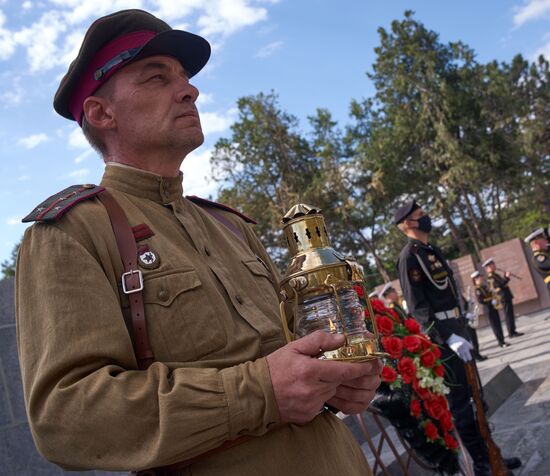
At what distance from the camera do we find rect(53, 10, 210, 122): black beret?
1.82 m

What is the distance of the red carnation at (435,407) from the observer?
4027mm

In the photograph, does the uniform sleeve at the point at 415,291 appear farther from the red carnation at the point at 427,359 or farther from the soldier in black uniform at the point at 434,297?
the red carnation at the point at 427,359

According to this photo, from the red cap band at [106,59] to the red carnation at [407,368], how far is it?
2.87 m

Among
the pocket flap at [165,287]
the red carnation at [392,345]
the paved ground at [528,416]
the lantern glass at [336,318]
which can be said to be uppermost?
the pocket flap at [165,287]

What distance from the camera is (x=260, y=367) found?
1343 millimetres

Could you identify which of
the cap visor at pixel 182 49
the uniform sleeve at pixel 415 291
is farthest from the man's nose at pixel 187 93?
the uniform sleeve at pixel 415 291

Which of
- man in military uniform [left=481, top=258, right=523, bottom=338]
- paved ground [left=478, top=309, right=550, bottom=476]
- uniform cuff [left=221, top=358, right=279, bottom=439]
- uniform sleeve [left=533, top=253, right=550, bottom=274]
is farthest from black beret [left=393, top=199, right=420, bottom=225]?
man in military uniform [left=481, top=258, right=523, bottom=338]

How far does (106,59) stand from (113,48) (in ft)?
0.13

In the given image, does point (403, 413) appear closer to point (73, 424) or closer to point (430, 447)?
point (430, 447)

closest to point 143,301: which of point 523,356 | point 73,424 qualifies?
point 73,424

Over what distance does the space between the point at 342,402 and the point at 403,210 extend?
4851 millimetres

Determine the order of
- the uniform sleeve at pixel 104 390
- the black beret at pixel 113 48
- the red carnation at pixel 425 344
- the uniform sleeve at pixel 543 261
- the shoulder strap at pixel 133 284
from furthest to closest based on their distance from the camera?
the uniform sleeve at pixel 543 261 → the red carnation at pixel 425 344 → the black beret at pixel 113 48 → the shoulder strap at pixel 133 284 → the uniform sleeve at pixel 104 390

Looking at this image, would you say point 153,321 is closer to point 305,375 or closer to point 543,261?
point 305,375

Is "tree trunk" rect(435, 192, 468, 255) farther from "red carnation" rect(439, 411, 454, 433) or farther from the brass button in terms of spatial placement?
the brass button
